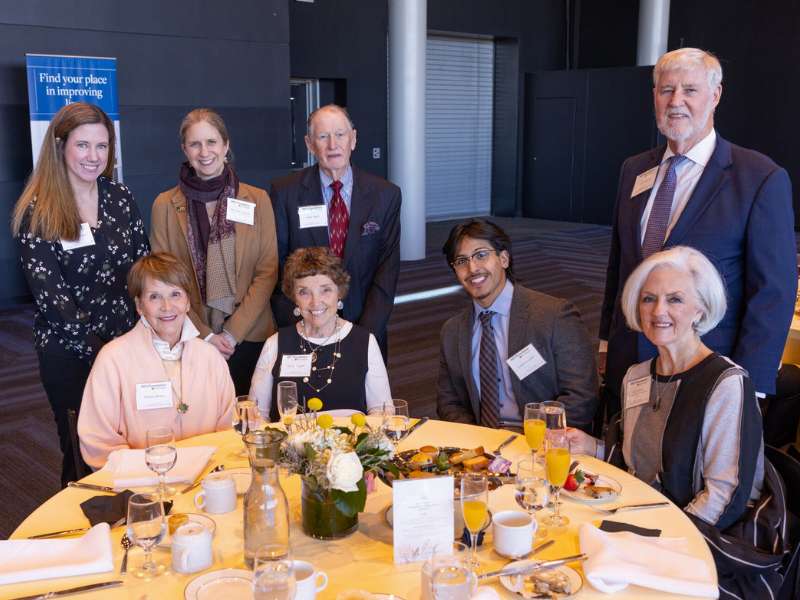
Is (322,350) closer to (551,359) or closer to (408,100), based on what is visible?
(551,359)

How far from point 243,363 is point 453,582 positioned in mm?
2259

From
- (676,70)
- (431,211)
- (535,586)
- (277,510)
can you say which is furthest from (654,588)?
(431,211)

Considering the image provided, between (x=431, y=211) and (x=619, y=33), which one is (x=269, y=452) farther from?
(x=619, y=33)

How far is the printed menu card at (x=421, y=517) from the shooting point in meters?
1.62

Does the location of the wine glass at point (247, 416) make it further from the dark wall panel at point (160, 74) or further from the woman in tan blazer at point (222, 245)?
the dark wall panel at point (160, 74)

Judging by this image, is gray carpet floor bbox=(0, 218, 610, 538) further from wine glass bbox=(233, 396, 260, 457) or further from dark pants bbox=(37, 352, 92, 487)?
wine glass bbox=(233, 396, 260, 457)

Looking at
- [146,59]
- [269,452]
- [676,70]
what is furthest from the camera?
[146,59]

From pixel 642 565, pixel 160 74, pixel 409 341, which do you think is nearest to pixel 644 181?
pixel 642 565

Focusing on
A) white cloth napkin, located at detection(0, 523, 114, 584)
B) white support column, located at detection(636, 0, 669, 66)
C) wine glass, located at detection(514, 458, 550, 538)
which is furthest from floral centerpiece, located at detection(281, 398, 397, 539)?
white support column, located at detection(636, 0, 669, 66)

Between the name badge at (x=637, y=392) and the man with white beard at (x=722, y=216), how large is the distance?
0.44 m

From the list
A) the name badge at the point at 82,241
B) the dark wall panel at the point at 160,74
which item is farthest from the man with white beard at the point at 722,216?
the dark wall panel at the point at 160,74

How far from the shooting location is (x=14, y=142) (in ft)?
23.7

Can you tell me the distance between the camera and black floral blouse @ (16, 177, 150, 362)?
2.89 m

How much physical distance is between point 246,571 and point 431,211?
41.6 feet
